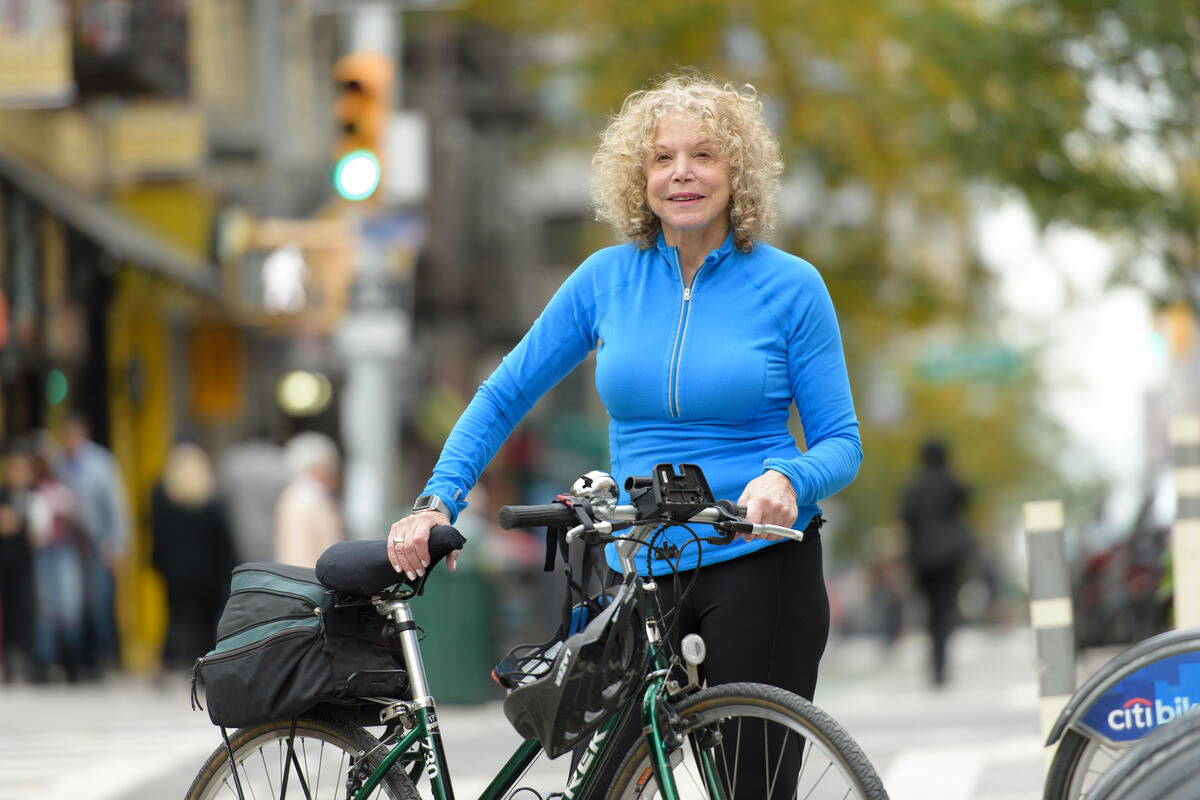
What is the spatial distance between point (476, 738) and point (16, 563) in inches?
244

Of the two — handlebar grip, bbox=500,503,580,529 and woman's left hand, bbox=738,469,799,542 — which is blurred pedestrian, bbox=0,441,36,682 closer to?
handlebar grip, bbox=500,503,580,529

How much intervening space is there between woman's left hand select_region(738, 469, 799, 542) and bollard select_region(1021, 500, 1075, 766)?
2.18m

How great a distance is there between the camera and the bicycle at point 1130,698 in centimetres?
403

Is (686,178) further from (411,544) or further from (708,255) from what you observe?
(411,544)

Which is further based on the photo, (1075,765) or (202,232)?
(202,232)

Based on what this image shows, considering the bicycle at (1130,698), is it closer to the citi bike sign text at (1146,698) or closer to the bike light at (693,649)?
the citi bike sign text at (1146,698)

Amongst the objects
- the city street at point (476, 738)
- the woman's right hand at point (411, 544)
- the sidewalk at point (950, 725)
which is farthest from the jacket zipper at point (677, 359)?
the sidewalk at point (950, 725)

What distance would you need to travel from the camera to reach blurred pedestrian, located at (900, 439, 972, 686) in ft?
47.9

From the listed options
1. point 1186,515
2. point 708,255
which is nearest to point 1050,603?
point 1186,515

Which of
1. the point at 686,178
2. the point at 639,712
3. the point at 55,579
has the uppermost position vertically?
the point at 686,178

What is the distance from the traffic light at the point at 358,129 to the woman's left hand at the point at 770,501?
10.5 metres

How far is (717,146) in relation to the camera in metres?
3.95

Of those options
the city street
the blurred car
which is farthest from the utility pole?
the blurred car

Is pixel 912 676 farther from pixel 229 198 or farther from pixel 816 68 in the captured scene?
pixel 229 198
